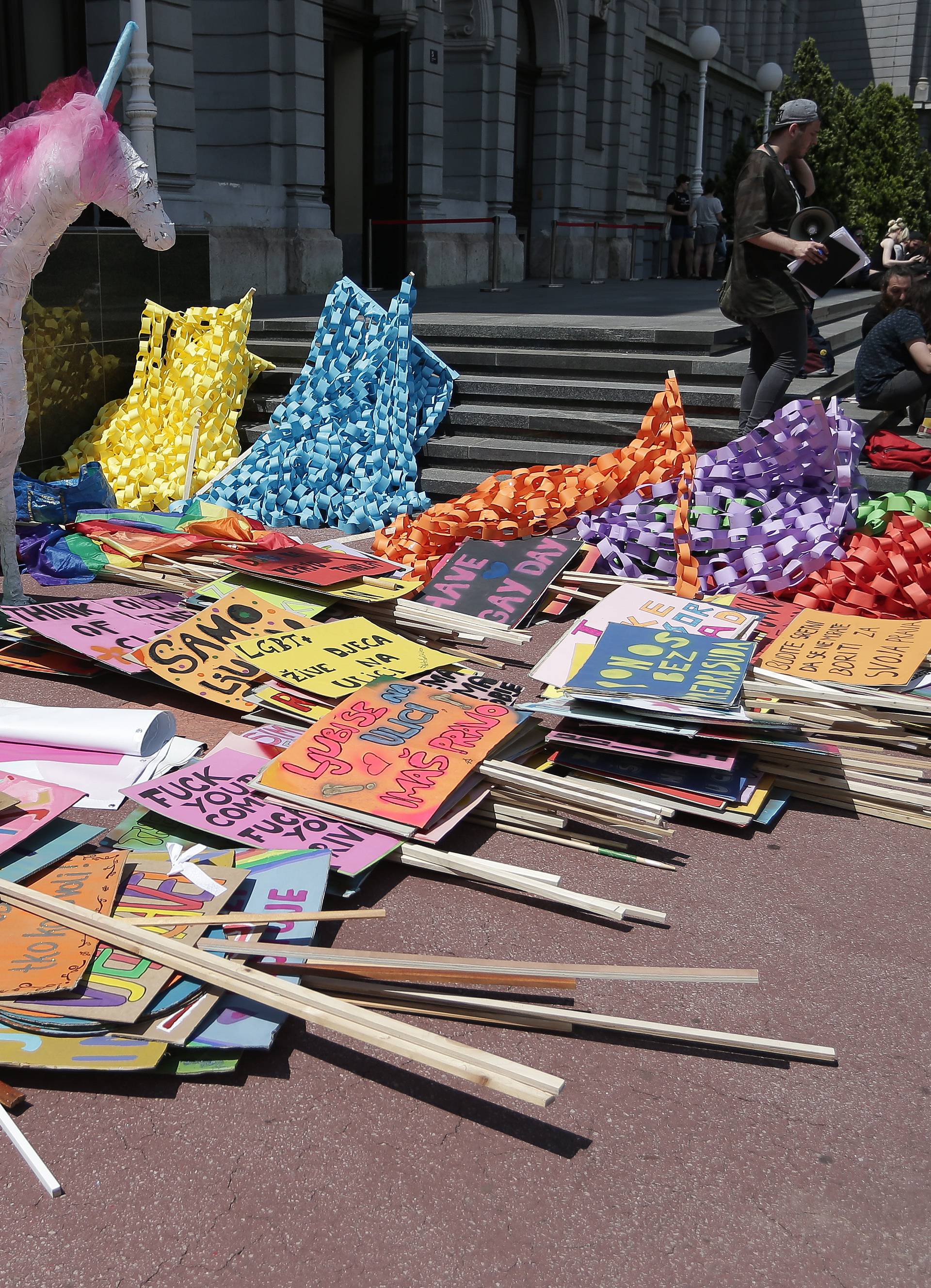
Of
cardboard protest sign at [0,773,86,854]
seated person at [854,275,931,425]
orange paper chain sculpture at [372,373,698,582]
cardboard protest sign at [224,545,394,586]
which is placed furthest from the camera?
seated person at [854,275,931,425]

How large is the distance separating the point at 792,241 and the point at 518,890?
4.69m

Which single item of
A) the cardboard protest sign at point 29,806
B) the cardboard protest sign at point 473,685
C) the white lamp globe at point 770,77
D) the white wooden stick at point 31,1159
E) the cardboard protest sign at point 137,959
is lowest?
the white wooden stick at point 31,1159

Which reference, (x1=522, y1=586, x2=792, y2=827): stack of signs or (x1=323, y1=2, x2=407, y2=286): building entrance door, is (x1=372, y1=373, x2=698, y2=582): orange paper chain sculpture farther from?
(x1=323, y1=2, x2=407, y2=286): building entrance door

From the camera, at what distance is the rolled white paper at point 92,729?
A: 12.3 feet

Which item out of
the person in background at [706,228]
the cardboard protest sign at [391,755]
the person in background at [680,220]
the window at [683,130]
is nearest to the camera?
the cardboard protest sign at [391,755]

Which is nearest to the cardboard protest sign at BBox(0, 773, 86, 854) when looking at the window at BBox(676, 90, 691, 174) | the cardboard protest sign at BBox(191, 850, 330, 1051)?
the cardboard protest sign at BBox(191, 850, 330, 1051)

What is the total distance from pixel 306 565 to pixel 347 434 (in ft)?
8.06

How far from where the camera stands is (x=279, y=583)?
5.32 m

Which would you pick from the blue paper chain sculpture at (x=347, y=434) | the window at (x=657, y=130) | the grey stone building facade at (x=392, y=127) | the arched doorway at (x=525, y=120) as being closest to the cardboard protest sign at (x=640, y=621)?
the blue paper chain sculpture at (x=347, y=434)

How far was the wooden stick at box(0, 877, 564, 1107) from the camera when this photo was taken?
2215 mm

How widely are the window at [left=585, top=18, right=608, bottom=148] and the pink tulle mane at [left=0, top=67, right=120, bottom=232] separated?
2209 centimetres

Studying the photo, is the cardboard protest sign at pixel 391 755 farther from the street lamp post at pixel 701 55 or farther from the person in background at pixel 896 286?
the street lamp post at pixel 701 55

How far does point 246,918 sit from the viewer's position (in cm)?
267

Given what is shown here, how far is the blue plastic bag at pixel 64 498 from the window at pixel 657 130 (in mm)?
27594
